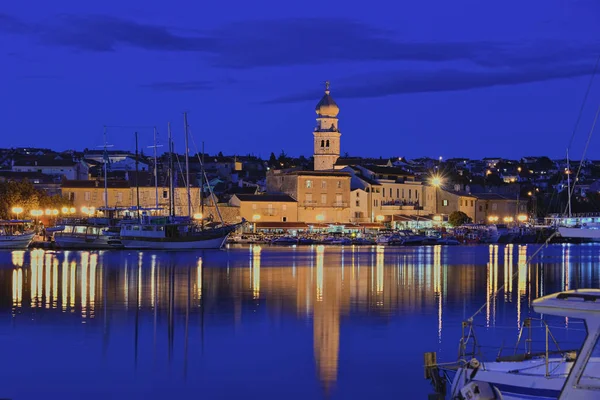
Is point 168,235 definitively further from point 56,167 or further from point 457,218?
point 56,167

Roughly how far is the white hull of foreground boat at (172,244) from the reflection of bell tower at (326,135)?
34.0 metres

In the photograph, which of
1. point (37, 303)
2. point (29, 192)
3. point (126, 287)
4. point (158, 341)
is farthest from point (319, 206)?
point (158, 341)

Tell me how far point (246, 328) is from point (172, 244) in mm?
47589

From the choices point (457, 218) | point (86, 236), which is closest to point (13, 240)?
point (86, 236)

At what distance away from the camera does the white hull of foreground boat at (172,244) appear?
236ft

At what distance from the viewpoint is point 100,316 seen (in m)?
27.6

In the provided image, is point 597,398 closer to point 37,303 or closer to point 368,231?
point 37,303

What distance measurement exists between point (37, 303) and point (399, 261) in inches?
1199

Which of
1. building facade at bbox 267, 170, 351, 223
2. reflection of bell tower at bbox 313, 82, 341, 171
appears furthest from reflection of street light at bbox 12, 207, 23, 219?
reflection of bell tower at bbox 313, 82, 341, 171

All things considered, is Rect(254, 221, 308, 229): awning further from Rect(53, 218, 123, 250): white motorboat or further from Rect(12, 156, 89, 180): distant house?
Rect(12, 156, 89, 180): distant house

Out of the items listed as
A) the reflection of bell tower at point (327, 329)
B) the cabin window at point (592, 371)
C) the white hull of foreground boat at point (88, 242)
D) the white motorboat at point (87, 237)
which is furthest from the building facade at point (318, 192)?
the cabin window at point (592, 371)

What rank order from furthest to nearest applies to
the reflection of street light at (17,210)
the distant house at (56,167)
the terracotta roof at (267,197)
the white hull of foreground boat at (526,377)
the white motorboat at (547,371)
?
the distant house at (56,167)
the terracotta roof at (267,197)
the reflection of street light at (17,210)
the white hull of foreground boat at (526,377)
the white motorboat at (547,371)

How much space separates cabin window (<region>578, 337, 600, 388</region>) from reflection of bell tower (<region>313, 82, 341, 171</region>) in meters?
92.7

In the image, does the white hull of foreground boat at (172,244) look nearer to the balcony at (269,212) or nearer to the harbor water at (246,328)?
the balcony at (269,212)
